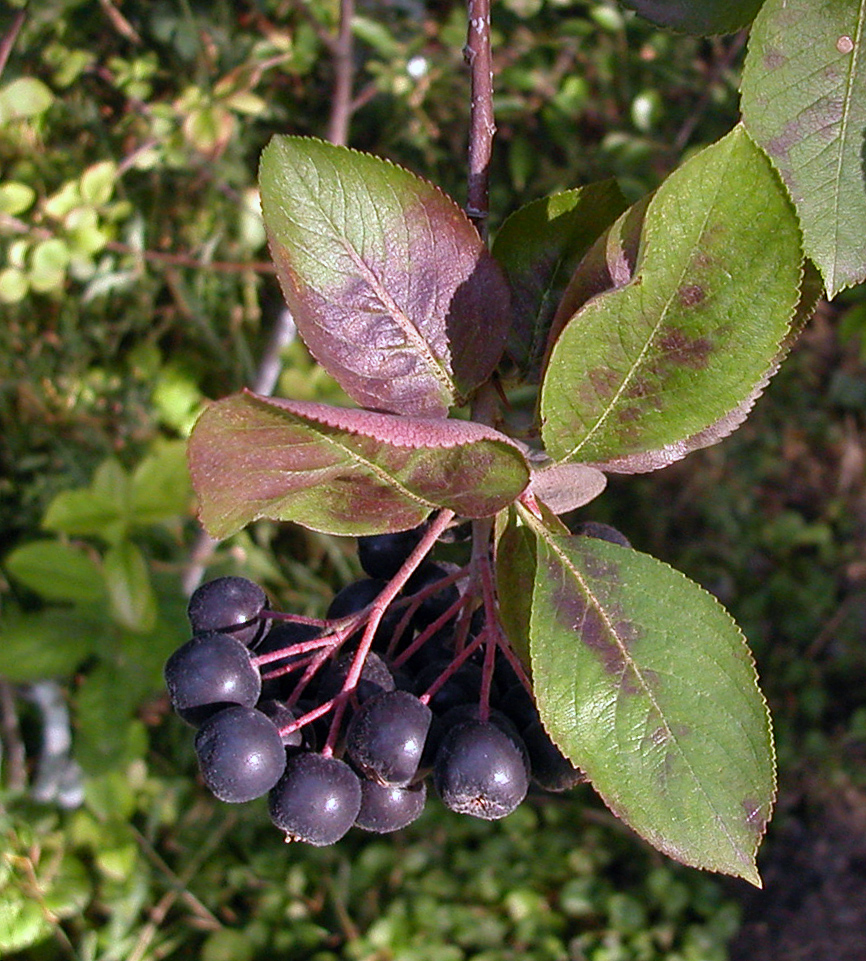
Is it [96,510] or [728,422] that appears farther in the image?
[96,510]

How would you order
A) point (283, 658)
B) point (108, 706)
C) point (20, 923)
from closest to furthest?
1. point (283, 658)
2. point (108, 706)
3. point (20, 923)

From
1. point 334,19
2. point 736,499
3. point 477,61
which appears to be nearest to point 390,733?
point 477,61

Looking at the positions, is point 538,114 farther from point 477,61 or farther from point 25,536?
point 477,61

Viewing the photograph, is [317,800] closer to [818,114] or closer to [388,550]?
[388,550]

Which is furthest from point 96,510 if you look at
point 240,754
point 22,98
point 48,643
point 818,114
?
point 818,114

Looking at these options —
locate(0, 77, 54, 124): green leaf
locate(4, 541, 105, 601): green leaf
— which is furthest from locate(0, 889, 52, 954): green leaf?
locate(0, 77, 54, 124): green leaf

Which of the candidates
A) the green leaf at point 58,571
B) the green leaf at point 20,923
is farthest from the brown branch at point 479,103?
the green leaf at point 20,923
